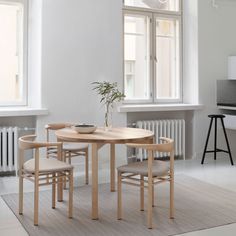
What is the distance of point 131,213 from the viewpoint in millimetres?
3709

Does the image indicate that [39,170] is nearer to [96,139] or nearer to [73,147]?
[96,139]

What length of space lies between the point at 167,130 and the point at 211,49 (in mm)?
1539

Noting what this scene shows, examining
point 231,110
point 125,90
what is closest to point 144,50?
point 125,90

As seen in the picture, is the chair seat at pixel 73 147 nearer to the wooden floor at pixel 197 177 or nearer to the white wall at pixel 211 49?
the wooden floor at pixel 197 177

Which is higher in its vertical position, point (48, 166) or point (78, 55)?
point (78, 55)

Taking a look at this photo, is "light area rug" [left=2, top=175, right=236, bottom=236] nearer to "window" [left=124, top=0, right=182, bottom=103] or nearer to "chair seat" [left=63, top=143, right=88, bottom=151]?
"chair seat" [left=63, top=143, right=88, bottom=151]

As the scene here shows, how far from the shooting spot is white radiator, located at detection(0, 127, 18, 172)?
202 inches

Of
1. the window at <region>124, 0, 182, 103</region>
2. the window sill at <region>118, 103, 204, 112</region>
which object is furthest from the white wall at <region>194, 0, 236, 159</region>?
the window at <region>124, 0, 182, 103</region>

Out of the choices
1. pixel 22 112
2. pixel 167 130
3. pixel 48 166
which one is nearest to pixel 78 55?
pixel 22 112

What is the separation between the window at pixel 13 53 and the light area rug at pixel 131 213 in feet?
5.83

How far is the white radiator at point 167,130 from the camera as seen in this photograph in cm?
607

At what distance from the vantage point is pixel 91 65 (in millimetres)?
5562

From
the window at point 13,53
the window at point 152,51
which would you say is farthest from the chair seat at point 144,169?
the window at point 152,51

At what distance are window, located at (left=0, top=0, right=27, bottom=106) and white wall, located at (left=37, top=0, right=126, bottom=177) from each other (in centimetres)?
48
